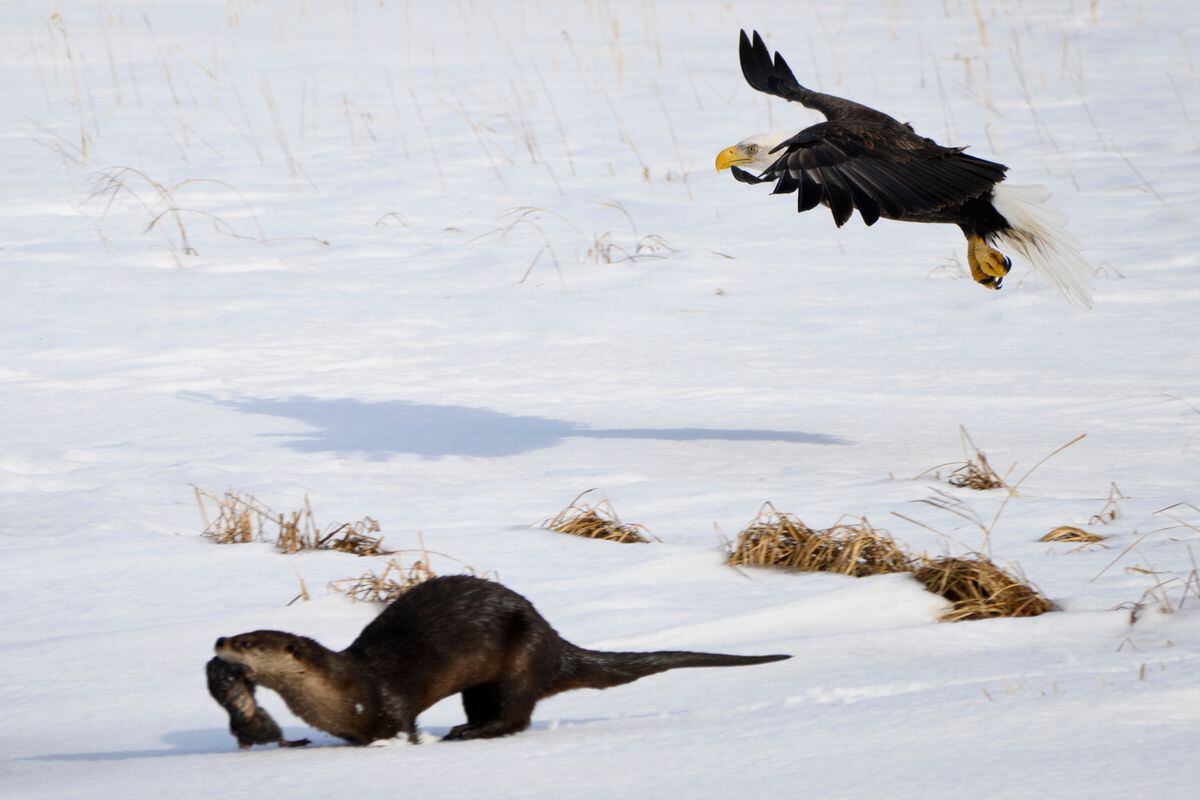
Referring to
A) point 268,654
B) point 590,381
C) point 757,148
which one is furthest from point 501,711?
point 757,148

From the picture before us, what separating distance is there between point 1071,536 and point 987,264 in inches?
96.0

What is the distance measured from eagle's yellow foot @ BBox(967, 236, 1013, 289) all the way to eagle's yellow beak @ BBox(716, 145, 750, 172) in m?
1.13

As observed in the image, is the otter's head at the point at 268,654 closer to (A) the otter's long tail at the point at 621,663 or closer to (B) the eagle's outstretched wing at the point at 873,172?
(A) the otter's long tail at the point at 621,663

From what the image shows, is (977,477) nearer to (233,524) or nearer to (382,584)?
(382,584)

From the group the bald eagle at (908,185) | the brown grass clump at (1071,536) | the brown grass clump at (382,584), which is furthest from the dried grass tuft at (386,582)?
the bald eagle at (908,185)

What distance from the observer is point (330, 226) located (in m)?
9.40

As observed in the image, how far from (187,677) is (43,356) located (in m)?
4.29

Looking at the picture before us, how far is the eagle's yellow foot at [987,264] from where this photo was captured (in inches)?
241

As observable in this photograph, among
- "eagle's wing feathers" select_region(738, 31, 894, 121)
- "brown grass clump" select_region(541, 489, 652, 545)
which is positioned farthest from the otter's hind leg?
"eagle's wing feathers" select_region(738, 31, 894, 121)

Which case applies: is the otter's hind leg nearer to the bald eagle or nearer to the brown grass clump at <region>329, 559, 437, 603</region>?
the brown grass clump at <region>329, 559, 437, 603</region>

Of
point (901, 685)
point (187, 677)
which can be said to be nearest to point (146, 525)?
point (187, 677)

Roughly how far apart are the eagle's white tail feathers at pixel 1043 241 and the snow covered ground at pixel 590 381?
18.0 inches

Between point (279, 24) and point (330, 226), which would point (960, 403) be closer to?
point (330, 226)

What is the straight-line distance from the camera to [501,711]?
2463 millimetres
